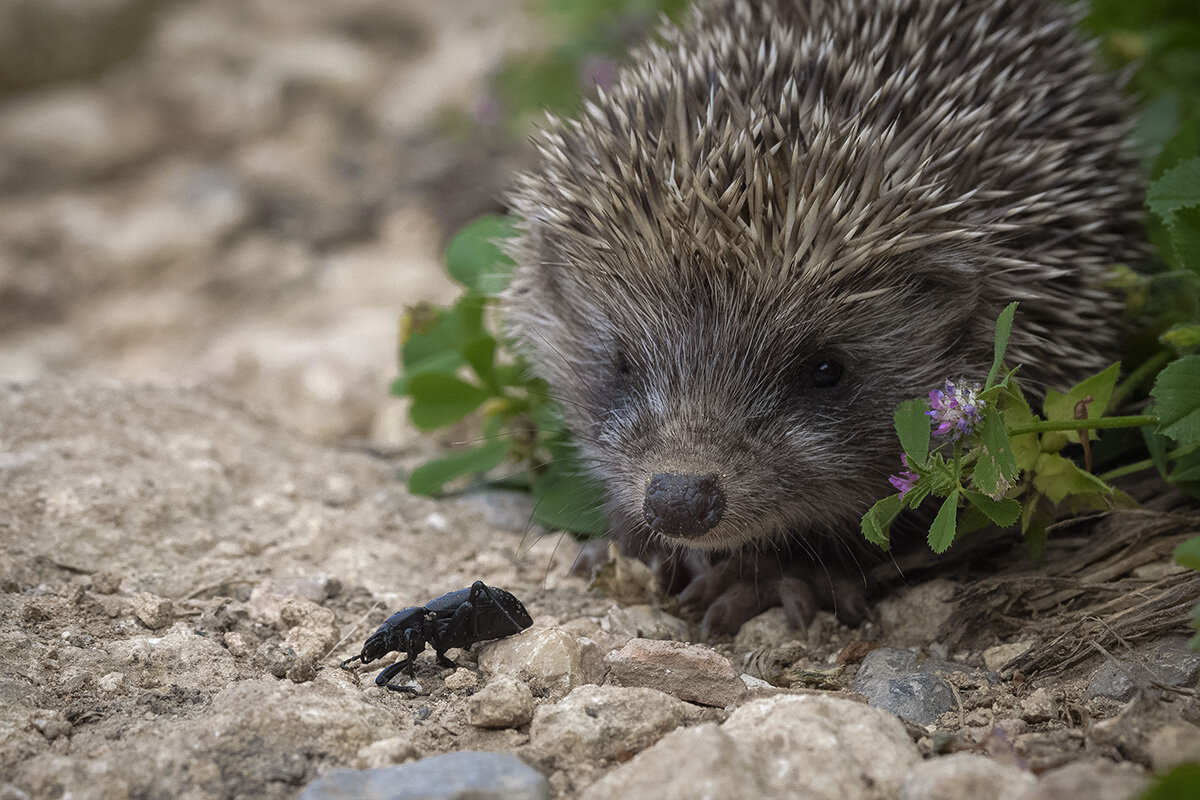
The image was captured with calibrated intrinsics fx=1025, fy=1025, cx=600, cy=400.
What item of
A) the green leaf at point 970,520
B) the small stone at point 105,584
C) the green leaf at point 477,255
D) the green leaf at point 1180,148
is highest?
the green leaf at point 477,255

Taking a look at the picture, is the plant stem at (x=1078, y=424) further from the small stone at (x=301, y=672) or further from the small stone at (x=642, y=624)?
the small stone at (x=301, y=672)

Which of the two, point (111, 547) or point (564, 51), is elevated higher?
point (564, 51)

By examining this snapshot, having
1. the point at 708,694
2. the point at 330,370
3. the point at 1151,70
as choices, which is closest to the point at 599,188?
the point at 708,694

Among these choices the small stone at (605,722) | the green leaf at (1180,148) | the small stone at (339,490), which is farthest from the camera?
the small stone at (339,490)

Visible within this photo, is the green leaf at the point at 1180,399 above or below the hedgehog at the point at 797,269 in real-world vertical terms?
below

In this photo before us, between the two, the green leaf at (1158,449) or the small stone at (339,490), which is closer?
the green leaf at (1158,449)

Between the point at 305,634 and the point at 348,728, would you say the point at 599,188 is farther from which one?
the point at 348,728

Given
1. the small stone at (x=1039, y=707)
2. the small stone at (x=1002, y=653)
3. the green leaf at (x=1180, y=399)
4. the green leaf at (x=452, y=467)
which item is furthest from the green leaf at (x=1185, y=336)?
the green leaf at (x=452, y=467)

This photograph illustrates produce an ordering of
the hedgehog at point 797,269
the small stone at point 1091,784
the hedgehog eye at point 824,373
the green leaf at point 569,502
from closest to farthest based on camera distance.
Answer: the small stone at point 1091,784 → the hedgehog at point 797,269 → the hedgehog eye at point 824,373 → the green leaf at point 569,502
